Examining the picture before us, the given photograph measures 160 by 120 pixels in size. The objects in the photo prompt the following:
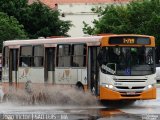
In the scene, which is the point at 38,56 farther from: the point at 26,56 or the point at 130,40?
the point at 130,40

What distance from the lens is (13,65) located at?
91.8 ft

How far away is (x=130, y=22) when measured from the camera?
55.9 meters

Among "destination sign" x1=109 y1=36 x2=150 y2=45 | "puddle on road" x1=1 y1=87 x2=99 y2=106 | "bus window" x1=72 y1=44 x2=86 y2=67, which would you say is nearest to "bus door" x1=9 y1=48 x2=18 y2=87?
"puddle on road" x1=1 y1=87 x2=99 y2=106

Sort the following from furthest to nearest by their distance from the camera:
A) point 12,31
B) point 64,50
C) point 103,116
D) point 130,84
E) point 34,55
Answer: point 12,31 → point 34,55 → point 64,50 → point 130,84 → point 103,116

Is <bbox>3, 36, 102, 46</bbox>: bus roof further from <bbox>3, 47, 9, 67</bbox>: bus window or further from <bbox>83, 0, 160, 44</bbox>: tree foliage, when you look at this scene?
<bbox>83, 0, 160, 44</bbox>: tree foliage

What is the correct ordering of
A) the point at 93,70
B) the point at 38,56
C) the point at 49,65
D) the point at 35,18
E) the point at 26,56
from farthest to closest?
1. the point at 35,18
2. the point at 26,56
3. the point at 38,56
4. the point at 49,65
5. the point at 93,70

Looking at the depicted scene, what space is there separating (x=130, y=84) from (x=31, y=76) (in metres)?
5.87

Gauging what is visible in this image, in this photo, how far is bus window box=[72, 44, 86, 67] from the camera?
2293cm

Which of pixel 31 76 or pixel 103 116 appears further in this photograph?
pixel 31 76

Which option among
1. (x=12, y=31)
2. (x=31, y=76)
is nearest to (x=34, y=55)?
(x=31, y=76)

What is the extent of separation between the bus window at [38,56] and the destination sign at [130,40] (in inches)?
176

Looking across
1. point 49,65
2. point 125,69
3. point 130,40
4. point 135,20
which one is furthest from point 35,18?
point 125,69

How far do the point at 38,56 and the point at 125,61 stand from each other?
202 inches

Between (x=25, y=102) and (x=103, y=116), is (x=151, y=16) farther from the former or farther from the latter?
(x=103, y=116)
